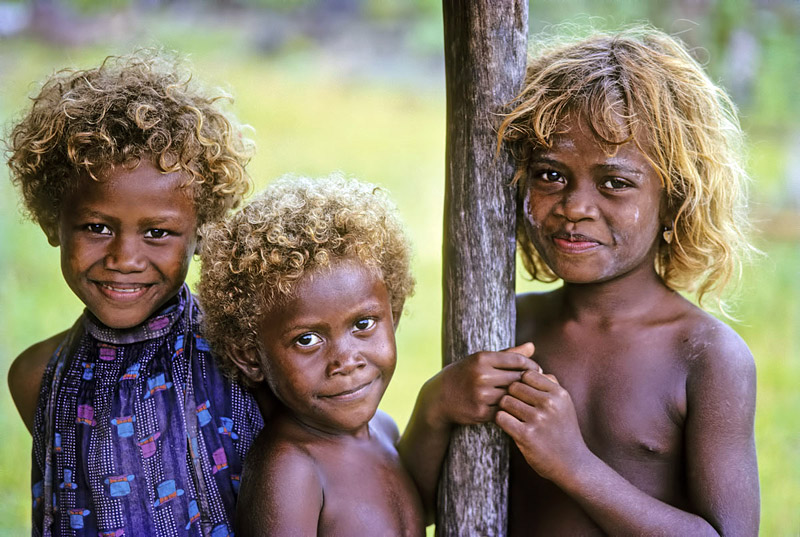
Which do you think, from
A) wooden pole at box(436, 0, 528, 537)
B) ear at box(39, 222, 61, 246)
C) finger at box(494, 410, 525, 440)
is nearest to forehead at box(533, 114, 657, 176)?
wooden pole at box(436, 0, 528, 537)

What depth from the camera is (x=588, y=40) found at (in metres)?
2.13

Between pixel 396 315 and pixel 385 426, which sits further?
pixel 385 426

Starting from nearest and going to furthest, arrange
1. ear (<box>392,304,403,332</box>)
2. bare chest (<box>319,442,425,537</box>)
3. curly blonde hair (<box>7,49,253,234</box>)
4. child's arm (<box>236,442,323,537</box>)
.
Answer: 1. child's arm (<box>236,442,323,537</box>)
2. bare chest (<box>319,442,425,537</box>)
3. curly blonde hair (<box>7,49,253,234</box>)
4. ear (<box>392,304,403,332</box>)

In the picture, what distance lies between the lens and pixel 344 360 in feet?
5.87

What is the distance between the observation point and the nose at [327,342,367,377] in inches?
70.3

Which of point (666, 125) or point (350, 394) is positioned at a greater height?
point (666, 125)

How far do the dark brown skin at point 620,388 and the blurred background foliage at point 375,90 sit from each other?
3468mm

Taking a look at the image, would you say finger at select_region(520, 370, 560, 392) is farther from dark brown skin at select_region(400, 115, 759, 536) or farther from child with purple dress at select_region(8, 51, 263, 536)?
child with purple dress at select_region(8, 51, 263, 536)

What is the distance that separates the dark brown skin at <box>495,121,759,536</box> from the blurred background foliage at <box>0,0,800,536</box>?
3.47 meters

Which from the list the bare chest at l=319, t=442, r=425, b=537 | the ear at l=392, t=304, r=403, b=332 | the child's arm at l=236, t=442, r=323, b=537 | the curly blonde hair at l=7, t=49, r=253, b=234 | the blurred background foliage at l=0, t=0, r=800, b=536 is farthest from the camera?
the blurred background foliage at l=0, t=0, r=800, b=536

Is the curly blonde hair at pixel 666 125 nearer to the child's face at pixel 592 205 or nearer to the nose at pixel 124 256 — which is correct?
the child's face at pixel 592 205

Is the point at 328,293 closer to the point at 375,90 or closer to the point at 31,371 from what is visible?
the point at 31,371

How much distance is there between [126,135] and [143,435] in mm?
720

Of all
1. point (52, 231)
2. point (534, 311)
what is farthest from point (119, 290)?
point (534, 311)
